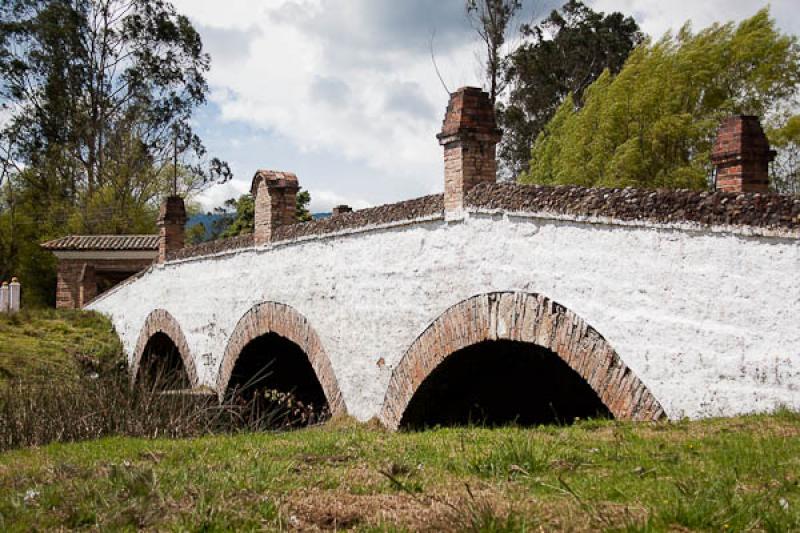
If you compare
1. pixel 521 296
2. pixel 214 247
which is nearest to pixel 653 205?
pixel 521 296

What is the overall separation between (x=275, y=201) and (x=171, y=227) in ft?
19.2

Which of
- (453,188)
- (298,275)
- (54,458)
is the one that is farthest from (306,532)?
(298,275)

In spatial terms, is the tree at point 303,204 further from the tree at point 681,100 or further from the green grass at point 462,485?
the green grass at point 462,485

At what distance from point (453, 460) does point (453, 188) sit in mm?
3915

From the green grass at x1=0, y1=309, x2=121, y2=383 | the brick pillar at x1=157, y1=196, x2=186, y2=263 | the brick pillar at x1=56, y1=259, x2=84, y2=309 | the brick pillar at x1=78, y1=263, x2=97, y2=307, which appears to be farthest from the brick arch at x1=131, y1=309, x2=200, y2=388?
the brick pillar at x1=56, y1=259, x2=84, y2=309

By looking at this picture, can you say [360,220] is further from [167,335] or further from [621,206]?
[167,335]

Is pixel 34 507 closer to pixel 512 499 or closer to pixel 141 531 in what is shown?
pixel 141 531

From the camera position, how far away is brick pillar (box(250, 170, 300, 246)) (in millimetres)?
12273

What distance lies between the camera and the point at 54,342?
1900cm

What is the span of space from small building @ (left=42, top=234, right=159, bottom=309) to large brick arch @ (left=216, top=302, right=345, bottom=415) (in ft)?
47.8

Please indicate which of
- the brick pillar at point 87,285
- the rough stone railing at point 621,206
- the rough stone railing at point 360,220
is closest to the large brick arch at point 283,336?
the rough stone railing at point 360,220

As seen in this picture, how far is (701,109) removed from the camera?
66.3 ft

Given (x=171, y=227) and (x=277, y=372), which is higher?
(x=171, y=227)

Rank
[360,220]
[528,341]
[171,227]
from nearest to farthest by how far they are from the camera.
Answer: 1. [528,341]
2. [360,220]
3. [171,227]
